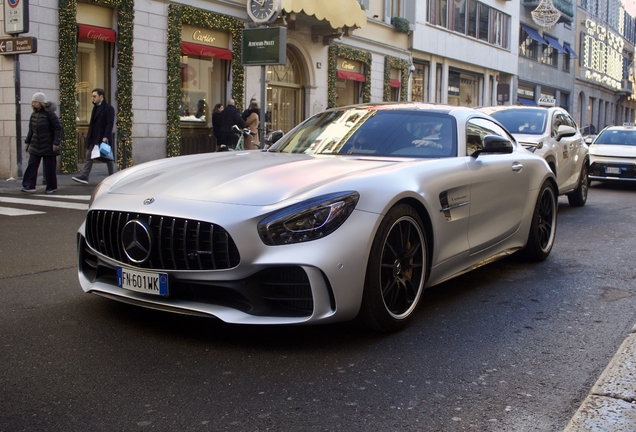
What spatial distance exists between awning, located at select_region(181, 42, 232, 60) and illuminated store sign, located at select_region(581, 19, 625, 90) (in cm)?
4136

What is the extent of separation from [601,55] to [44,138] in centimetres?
5749

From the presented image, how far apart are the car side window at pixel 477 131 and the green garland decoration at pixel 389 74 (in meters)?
23.6

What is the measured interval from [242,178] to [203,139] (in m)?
17.0

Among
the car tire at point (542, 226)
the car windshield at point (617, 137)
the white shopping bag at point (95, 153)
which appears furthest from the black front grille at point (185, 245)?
the car windshield at point (617, 137)

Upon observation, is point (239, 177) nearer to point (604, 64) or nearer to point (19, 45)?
point (19, 45)

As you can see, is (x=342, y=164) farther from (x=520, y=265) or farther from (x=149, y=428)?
(x=520, y=265)

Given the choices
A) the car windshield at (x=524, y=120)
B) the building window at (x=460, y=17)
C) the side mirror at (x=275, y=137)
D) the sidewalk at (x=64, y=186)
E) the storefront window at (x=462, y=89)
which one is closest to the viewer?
the side mirror at (x=275, y=137)

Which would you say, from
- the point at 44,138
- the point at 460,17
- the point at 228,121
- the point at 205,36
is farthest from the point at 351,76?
the point at 44,138

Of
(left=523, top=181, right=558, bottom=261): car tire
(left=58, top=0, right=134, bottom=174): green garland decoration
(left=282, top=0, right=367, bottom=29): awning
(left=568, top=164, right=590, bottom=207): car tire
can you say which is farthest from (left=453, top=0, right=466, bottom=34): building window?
(left=523, top=181, right=558, bottom=261): car tire

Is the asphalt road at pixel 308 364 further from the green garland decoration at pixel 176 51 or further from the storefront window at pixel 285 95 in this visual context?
the storefront window at pixel 285 95

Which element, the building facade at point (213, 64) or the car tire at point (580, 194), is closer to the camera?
the car tire at point (580, 194)

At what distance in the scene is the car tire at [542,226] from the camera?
636cm

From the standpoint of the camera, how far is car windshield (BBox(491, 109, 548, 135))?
11.1 meters

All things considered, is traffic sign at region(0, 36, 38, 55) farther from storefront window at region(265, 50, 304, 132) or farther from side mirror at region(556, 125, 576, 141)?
storefront window at region(265, 50, 304, 132)
